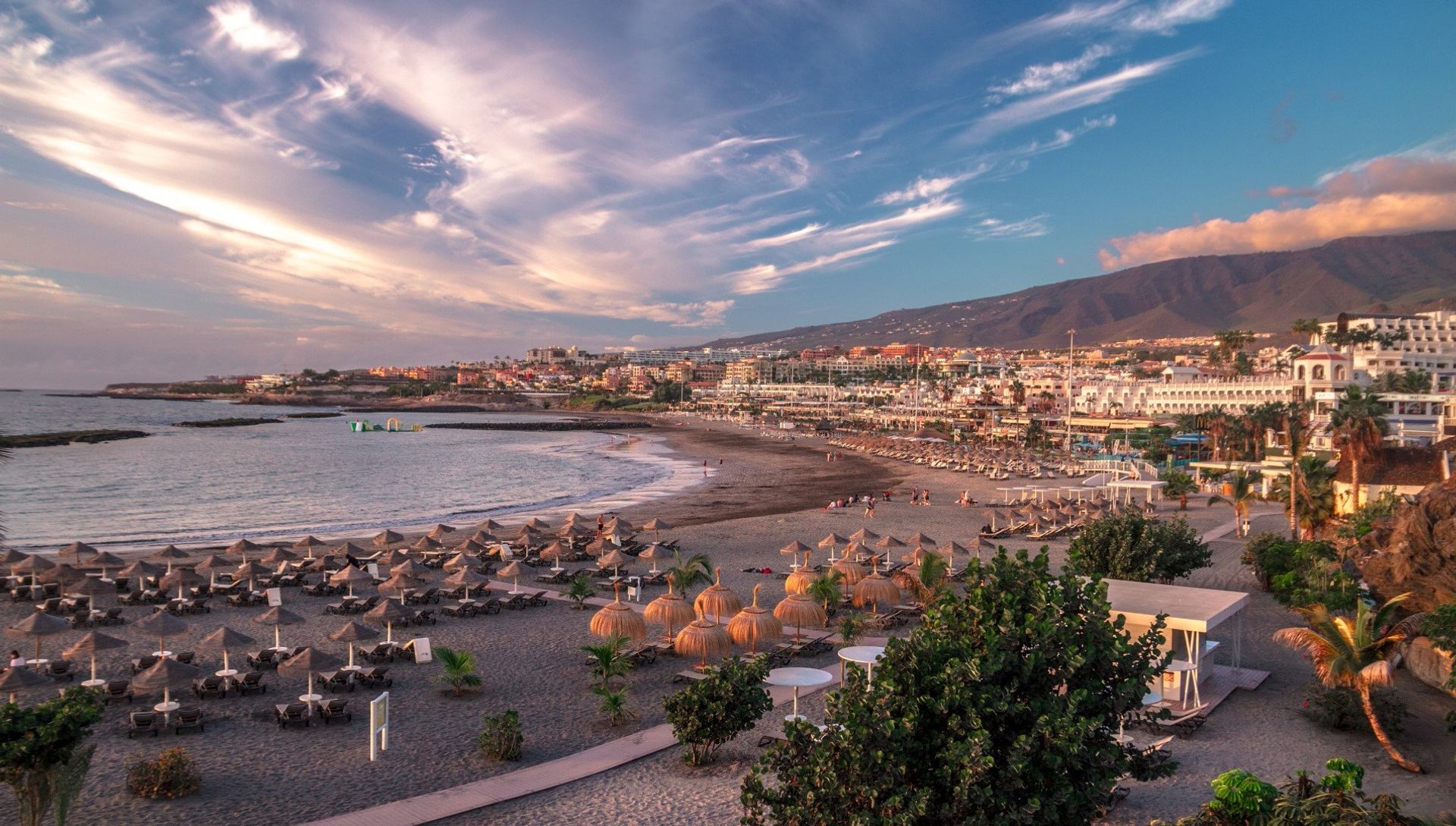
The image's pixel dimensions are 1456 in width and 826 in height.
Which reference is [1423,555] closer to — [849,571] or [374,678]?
[849,571]

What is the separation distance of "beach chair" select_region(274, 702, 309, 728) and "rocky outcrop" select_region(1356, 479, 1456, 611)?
18.3 m

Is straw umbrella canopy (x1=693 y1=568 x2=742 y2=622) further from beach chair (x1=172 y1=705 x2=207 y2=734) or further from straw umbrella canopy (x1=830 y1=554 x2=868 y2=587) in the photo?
beach chair (x1=172 y1=705 x2=207 y2=734)

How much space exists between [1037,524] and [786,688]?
68.9 ft

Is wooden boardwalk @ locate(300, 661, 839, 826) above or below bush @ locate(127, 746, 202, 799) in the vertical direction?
below

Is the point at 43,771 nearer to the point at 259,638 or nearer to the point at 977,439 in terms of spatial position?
the point at 259,638

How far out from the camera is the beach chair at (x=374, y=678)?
1409cm

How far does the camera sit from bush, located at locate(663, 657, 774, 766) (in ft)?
33.6

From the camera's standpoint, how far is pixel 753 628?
591 inches

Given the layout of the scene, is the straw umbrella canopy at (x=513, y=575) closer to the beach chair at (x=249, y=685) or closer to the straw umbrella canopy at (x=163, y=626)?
the beach chair at (x=249, y=685)

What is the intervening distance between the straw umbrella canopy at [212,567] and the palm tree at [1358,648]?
23327 mm

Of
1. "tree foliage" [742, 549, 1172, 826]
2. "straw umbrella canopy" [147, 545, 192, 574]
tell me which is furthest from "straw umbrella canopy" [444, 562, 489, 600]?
"tree foliage" [742, 549, 1172, 826]

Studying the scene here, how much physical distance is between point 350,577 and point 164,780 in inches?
402

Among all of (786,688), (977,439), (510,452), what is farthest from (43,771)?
(977,439)

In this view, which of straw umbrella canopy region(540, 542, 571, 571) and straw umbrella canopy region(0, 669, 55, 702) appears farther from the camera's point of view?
straw umbrella canopy region(540, 542, 571, 571)
